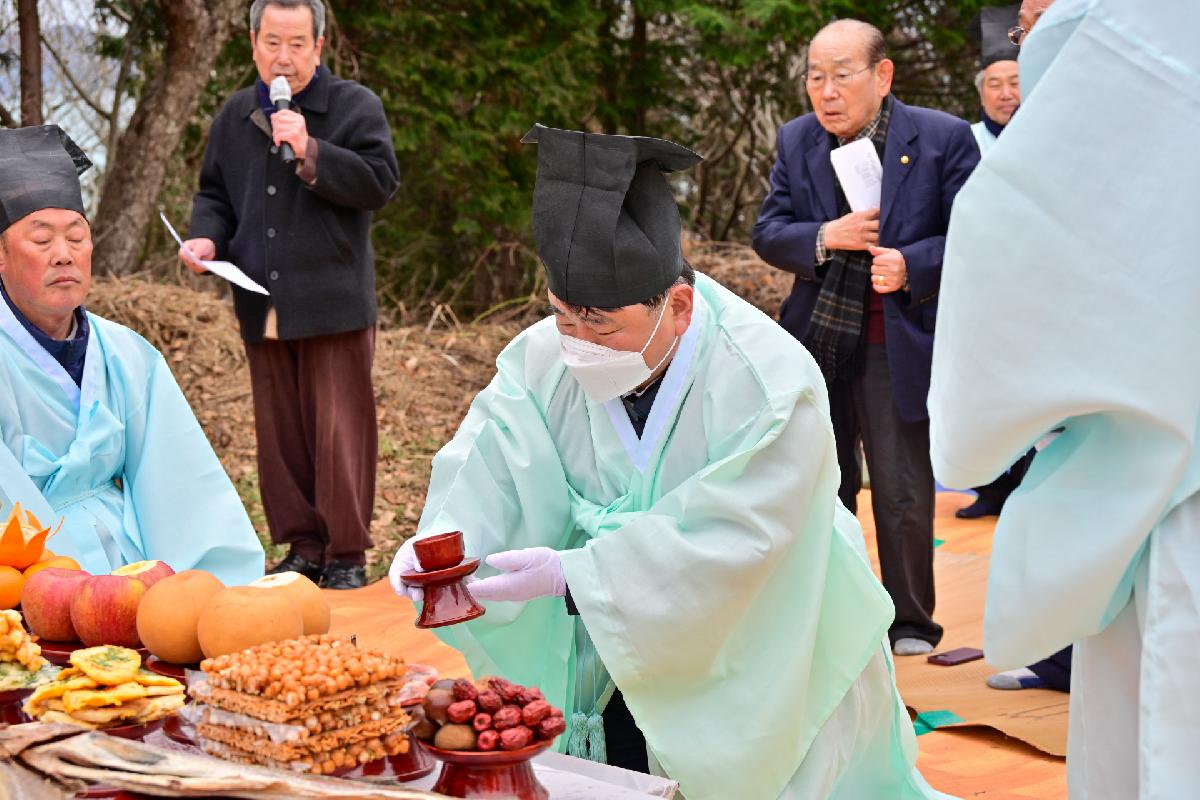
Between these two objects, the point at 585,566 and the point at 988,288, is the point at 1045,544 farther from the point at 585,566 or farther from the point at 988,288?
the point at 585,566

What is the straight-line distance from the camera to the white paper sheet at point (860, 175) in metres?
5.06

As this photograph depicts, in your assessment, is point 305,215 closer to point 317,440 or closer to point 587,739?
point 317,440

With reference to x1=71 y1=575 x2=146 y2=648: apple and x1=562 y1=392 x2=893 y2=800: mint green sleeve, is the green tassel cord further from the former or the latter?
x1=71 y1=575 x2=146 y2=648: apple

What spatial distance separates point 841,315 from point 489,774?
334 cm

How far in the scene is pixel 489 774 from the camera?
2.05m

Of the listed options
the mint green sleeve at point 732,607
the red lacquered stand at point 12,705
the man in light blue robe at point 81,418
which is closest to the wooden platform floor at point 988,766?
the mint green sleeve at point 732,607

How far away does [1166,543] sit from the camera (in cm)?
205

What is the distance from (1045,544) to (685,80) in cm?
1135

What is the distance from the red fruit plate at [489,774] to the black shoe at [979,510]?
562 centimetres

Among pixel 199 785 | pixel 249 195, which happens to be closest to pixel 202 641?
pixel 199 785


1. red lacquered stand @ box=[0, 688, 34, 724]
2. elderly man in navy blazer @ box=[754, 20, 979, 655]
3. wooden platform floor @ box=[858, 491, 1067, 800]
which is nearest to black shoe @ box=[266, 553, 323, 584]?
Result: elderly man in navy blazer @ box=[754, 20, 979, 655]

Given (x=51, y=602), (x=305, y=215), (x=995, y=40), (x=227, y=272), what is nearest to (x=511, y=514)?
(x=51, y=602)

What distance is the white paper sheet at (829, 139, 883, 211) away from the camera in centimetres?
506

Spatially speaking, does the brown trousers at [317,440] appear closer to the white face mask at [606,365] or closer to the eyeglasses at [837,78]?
the eyeglasses at [837,78]
